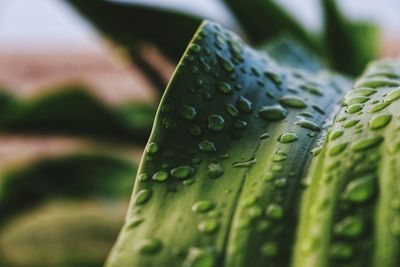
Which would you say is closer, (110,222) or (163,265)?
(163,265)

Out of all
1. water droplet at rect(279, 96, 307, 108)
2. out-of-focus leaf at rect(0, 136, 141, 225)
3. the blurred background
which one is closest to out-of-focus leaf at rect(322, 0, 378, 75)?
the blurred background

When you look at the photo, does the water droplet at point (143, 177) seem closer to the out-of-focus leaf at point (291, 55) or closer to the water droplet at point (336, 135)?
the water droplet at point (336, 135)

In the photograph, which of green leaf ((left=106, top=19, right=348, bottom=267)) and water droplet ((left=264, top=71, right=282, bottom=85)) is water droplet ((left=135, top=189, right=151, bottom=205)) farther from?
water droplet ((left=264, top=71, right=282, bottom=85))

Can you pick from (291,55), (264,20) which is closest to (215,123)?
(291,55)

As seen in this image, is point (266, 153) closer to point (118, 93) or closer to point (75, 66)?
point (118, 93)

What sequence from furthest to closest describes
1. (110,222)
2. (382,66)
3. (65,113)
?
(110,222), (65,113), (382,66)

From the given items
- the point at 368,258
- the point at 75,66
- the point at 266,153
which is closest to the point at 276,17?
the point at 266,153

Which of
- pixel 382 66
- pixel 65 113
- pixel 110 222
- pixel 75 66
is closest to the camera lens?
pixel 382 66

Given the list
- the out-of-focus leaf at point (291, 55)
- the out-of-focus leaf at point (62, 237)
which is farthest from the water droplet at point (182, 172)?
the out-of-focus leaf at point (62, 237)
